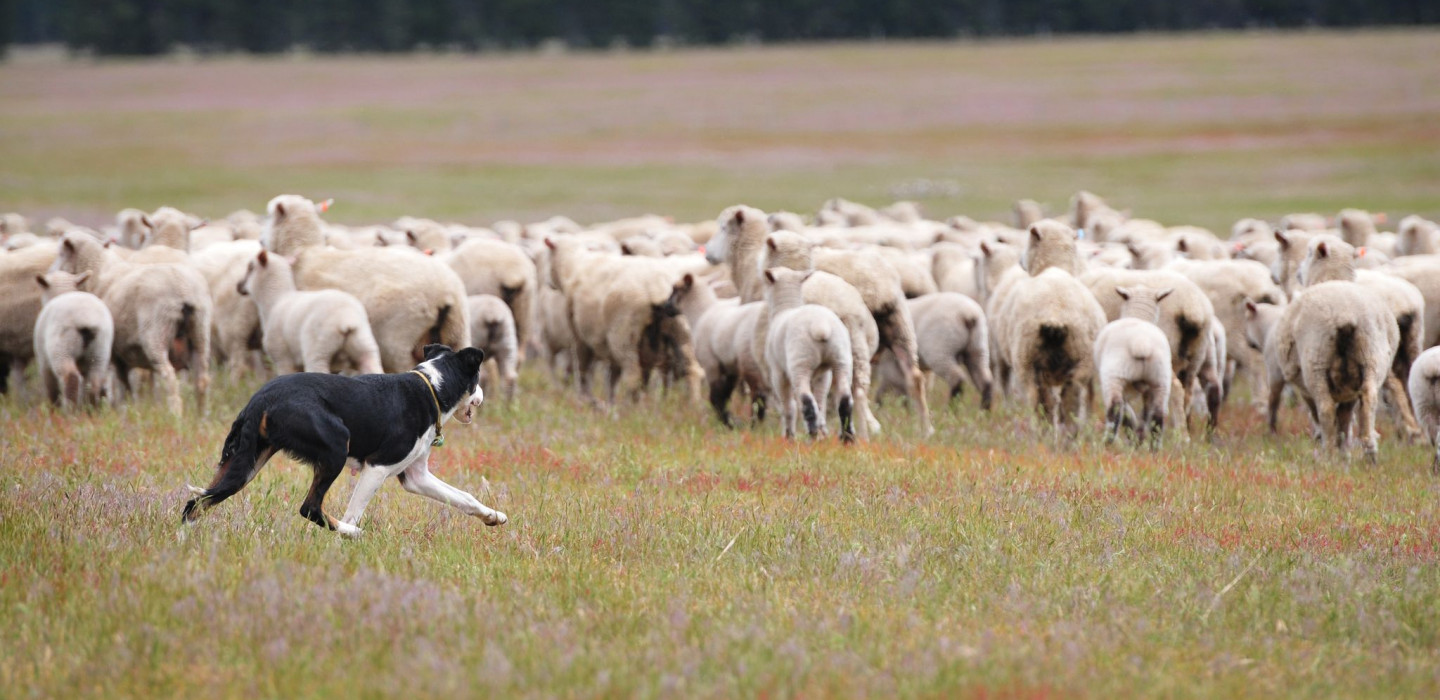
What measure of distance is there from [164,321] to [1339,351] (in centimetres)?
941

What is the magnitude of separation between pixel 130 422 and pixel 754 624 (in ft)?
24.4

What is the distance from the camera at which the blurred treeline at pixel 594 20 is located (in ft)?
288

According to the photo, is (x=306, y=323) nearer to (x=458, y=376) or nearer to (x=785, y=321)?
(x=785, y=321)

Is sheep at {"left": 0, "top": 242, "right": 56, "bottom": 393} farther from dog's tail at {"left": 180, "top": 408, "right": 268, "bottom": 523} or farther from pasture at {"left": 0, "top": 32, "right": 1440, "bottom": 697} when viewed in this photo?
dog's tail at {"left": 180, "top": 408, "right": 268, "bottom": 523}

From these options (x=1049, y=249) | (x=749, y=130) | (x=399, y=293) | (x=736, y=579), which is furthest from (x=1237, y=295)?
(x=749, y=130)

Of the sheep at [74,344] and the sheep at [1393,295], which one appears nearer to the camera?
the sheep at [74,344]

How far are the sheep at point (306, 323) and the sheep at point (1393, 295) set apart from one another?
7.83 metres

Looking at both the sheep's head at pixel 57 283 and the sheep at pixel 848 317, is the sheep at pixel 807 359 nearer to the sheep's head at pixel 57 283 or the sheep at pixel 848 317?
the sheep at pixel 848 317

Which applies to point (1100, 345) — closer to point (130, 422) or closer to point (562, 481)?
point (562, 481)

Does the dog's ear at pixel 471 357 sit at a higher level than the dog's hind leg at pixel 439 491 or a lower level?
higher

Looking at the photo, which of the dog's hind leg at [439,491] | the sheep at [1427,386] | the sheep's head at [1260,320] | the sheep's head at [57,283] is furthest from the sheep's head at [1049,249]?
the sheep's head at [57,283]

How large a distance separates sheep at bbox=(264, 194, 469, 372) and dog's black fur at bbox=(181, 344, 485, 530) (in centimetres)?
542

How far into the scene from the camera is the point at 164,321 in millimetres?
12656

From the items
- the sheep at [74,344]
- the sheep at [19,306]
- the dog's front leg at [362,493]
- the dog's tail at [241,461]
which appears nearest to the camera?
the dog's tail at [241,461]
